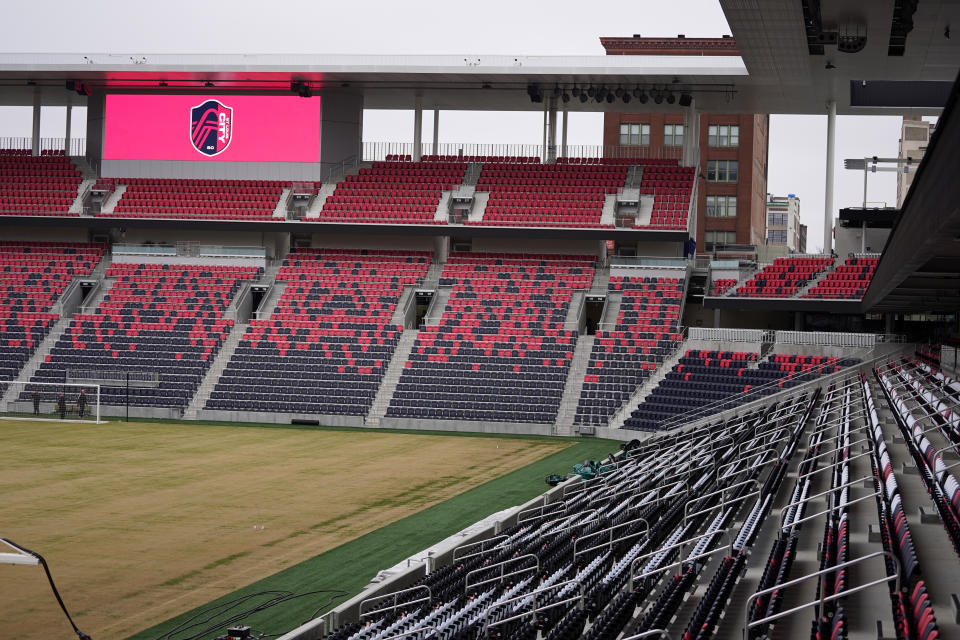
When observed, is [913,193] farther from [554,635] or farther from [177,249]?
[177,249]

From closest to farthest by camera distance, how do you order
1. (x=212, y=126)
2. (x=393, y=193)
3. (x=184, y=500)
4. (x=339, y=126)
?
(x=184, y=500) < (x=393, y=193) < (x=339, y=126) < (x=212, y=126)

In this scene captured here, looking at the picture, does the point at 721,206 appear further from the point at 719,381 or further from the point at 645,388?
the point at 719,381

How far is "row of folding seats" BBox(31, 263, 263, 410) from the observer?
4344cm

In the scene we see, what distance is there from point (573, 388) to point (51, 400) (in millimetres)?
20197

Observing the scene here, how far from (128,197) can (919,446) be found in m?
42.7

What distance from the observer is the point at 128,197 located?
167 ft

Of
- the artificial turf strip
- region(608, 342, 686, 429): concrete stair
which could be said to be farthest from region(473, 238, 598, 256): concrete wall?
the artificial turf strip

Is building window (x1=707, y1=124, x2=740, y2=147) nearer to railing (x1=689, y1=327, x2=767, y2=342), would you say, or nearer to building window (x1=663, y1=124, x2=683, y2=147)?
building window (x1=663, y1=124, x2=683, y2=147)

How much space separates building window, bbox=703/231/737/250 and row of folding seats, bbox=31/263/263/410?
41.2m

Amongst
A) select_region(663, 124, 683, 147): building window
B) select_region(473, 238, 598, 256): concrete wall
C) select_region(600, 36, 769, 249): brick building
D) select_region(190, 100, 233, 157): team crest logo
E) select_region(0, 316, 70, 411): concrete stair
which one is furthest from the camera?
select_region(663, 124, 683, 147): building window

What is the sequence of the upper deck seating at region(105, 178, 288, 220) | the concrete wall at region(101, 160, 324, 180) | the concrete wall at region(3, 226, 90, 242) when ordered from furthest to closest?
the concrete wall at region(3, 226, 90, 242), the concrete wall at region(101, 160, 324, 180), the upper deck seating at region(105, 178, 288, 220)

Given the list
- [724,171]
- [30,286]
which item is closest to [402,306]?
[30,286]

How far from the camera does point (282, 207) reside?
162ft

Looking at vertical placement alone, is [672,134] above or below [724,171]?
above
